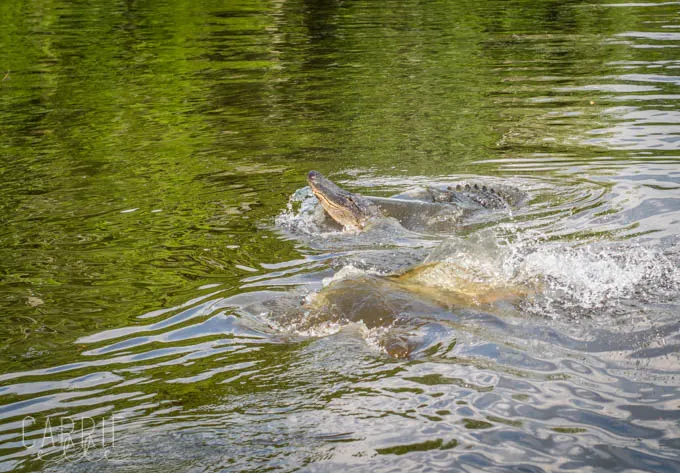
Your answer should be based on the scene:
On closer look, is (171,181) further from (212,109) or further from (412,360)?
(412,360)

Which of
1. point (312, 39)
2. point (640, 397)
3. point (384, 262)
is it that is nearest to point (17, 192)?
point (384, 262)

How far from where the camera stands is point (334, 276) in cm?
701

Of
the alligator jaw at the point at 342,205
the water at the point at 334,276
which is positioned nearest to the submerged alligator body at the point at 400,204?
the alligator jaw at the point at 342,205

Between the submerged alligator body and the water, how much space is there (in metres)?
0.26

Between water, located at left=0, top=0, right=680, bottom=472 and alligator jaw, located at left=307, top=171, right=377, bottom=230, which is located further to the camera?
alligator jaw, located at left=307, top=171, right=377, bottom=230

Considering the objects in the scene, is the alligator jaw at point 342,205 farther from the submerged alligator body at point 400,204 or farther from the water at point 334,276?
the water at point 334,276

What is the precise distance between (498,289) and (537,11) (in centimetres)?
2143

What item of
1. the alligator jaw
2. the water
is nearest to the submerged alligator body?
the alligator jaw

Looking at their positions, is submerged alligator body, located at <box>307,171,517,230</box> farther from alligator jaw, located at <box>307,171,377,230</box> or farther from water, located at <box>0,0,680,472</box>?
water, located at <box>0,0,680,472</box>

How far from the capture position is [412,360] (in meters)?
5.56

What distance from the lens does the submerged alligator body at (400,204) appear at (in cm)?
904

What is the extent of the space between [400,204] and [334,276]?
240 centimetres

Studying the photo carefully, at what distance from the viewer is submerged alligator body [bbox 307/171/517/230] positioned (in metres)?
9.04

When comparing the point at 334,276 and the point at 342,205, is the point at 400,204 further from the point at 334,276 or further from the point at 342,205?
the point at 334,276
